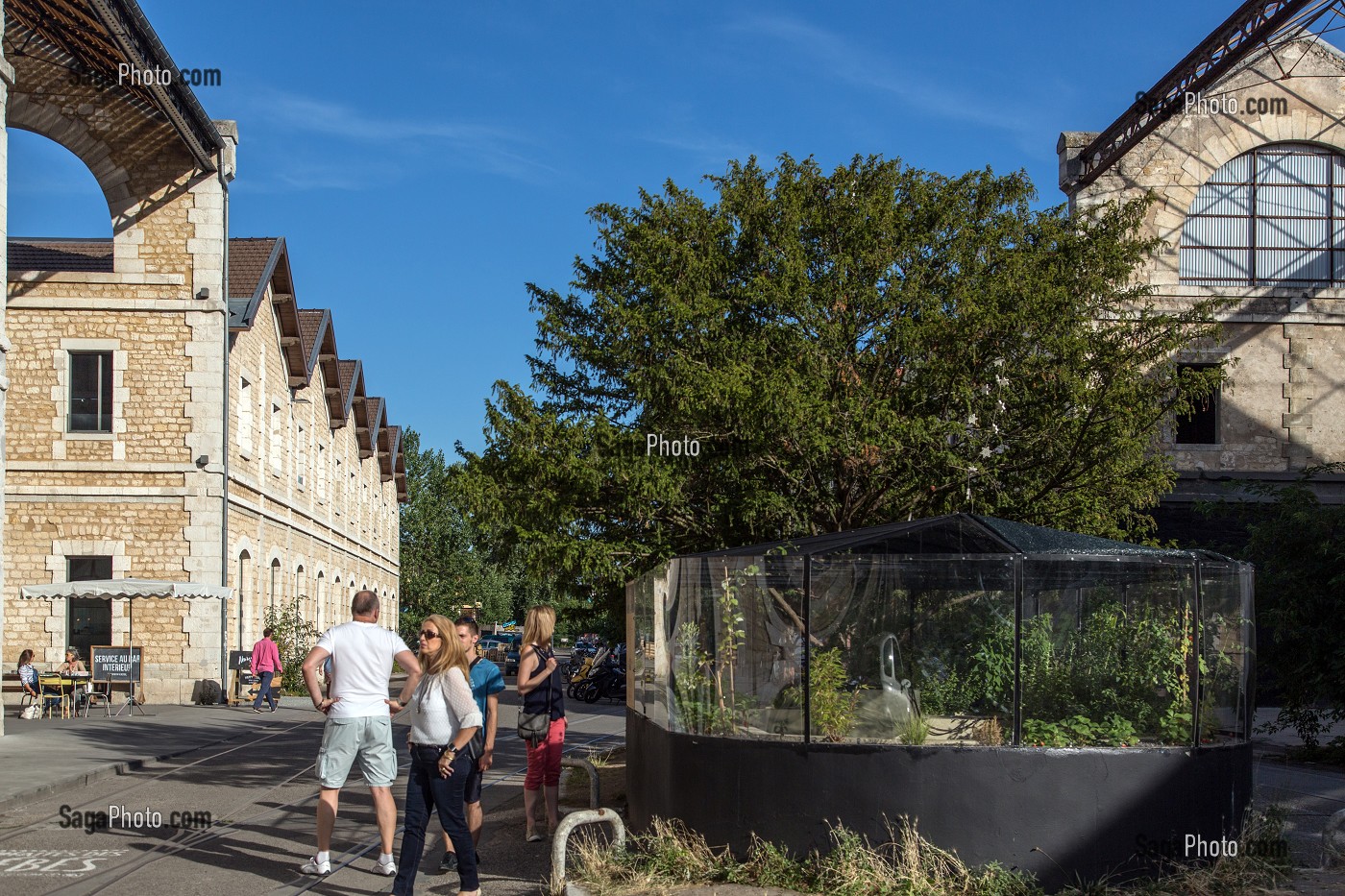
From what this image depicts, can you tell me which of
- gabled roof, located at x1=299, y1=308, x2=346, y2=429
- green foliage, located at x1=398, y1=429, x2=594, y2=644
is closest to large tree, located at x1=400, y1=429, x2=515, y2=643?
green foliage, located at x1=398, y1=429, x2=594, y2=644

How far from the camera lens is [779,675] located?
8914mm

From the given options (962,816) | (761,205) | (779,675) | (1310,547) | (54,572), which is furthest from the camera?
(54,572)

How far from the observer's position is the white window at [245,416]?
31172 millimetres

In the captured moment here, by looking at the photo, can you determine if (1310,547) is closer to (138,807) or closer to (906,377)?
(906,377)

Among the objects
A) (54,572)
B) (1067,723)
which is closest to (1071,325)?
(1067,723)

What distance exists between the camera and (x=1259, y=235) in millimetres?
29656

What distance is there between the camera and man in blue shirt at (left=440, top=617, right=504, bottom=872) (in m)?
8.94

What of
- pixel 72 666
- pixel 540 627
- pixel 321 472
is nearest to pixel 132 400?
pixel 72 666

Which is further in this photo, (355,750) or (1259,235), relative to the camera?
(1259,235)

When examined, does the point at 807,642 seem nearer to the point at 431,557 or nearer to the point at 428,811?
the point at 428,811

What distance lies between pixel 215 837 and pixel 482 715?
2.97 m

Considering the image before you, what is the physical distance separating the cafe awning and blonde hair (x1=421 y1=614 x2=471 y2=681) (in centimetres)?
1922

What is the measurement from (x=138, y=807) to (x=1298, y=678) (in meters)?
13.5

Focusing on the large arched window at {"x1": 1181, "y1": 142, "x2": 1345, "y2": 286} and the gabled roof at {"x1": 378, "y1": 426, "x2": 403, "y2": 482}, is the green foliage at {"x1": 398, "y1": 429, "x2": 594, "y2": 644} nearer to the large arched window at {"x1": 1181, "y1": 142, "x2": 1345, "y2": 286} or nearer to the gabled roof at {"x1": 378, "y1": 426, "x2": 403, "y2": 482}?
the gabled roof at {"x1": 378, "y1": 426, "x2": 403, "y2": 482}
